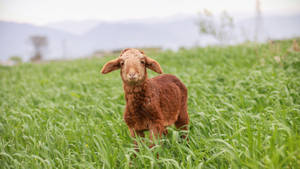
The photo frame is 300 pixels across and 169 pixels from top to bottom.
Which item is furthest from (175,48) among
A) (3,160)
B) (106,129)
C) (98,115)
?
(3,160)

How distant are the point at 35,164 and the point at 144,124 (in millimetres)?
1211

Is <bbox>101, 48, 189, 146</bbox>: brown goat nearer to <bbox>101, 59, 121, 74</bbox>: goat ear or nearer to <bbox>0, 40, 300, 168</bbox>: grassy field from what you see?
<bbox>101, 59, 121, 74</bbox>: goat ear

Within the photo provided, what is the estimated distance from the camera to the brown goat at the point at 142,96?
6.98ft

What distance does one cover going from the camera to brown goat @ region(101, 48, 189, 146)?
2.13 metres

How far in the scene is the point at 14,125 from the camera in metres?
3.66

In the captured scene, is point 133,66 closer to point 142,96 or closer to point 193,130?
point 142,96

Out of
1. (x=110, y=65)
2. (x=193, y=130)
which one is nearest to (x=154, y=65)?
(x=110, y=65)

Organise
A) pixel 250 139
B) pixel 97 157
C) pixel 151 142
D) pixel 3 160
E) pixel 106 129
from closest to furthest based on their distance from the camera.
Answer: pixel 250 139 → pixel 151 142 → pixel 97 157 → pixel 3 160 → pixel 106 129

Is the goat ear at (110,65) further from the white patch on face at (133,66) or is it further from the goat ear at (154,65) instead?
the goat ear at (154,65)

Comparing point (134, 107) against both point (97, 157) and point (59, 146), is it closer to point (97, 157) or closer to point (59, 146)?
point (97, 157)

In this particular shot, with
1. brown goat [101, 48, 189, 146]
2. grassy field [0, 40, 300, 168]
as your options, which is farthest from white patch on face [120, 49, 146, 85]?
grassy field [0, 40, 300, 168]

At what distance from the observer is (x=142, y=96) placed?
228 cm

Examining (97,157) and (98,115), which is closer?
(97,157)

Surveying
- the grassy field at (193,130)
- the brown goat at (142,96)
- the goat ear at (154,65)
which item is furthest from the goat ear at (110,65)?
the grassy field at (193,130)
